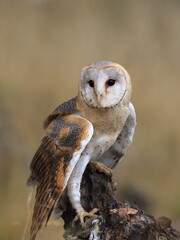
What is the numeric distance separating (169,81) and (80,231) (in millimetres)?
1147

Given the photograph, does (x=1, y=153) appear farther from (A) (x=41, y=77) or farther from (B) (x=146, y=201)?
(B) (x=146, y=201)

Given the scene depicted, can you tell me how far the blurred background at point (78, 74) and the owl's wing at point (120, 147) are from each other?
0.53m

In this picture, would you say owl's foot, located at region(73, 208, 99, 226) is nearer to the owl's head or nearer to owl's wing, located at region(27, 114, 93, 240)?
owl's wing, located at region(27, 114, 93, 240)

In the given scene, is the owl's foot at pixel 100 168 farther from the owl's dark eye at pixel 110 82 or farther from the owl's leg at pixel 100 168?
the owl's dark eye at pixel 110 82

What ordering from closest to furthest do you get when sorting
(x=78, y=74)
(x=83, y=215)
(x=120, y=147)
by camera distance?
(x=83, y=215)
(x=120, y=147)
(x=78, y=74)

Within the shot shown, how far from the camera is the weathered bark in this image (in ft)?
3.32

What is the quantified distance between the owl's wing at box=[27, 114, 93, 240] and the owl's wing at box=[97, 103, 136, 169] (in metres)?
0.18

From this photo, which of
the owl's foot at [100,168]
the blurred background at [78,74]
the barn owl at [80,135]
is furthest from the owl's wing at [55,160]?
the blurred background at [78,74]

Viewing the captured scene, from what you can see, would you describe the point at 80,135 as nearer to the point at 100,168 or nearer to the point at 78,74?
the point at 100,168

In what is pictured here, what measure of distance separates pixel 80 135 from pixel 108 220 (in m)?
0.18

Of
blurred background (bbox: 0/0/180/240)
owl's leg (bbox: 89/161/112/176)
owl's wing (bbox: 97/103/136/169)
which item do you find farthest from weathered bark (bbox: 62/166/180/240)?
blurred background (bbox: 0/0/180/240)

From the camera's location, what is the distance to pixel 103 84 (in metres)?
1.04

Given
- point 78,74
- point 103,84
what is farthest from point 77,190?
point 78,74

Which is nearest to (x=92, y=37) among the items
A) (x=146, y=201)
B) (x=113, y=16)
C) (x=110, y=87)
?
(x=113, y=16)
